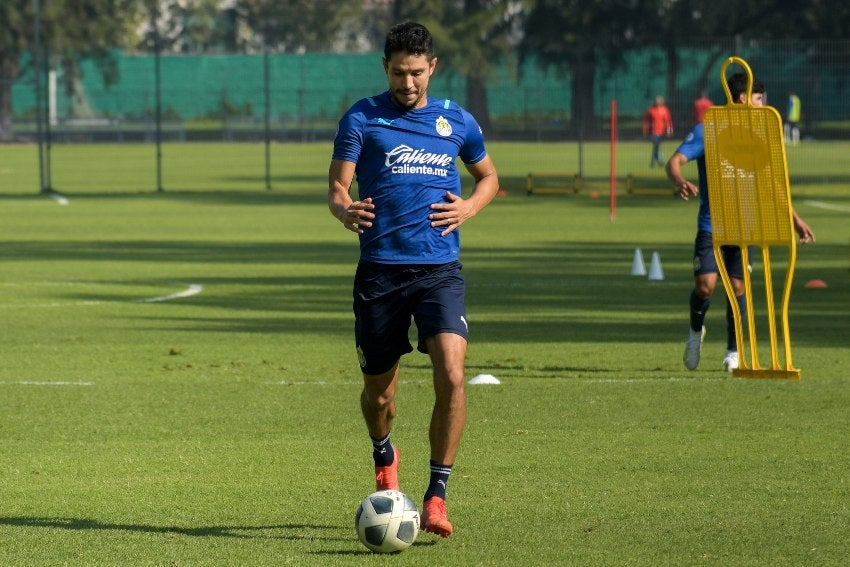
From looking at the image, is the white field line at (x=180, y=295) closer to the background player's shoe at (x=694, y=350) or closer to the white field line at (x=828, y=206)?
the background player's shoe at (x=694, y=350)

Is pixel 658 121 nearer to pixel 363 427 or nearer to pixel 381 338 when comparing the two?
pixel 363 427

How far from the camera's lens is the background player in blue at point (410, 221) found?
293 inches

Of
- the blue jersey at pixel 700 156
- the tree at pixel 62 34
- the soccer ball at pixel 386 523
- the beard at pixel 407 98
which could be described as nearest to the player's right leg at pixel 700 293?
the blue jersey at pixel 700 156

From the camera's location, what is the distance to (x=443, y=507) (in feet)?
24.2

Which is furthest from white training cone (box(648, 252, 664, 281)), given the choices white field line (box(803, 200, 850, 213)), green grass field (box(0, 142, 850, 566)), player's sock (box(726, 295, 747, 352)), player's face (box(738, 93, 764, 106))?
white field line (box(803, 200, 850, 213))

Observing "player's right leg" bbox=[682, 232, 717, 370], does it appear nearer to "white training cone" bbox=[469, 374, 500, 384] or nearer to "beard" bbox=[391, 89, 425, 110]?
"white training cone" bbox=[469, 374, 500, 384]

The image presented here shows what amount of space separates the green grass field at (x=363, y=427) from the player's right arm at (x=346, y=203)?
1.35m

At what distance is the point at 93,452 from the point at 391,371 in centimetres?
255

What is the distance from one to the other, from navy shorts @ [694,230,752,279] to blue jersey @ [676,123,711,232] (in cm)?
10

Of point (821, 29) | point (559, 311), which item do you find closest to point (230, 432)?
point (559, 311)

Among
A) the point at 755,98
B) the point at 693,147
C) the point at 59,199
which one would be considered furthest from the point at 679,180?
the point at 59,199

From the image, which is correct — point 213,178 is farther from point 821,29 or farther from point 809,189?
point 821,29

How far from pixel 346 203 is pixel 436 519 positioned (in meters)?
1.39

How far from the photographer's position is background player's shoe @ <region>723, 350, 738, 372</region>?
42.3 feet
